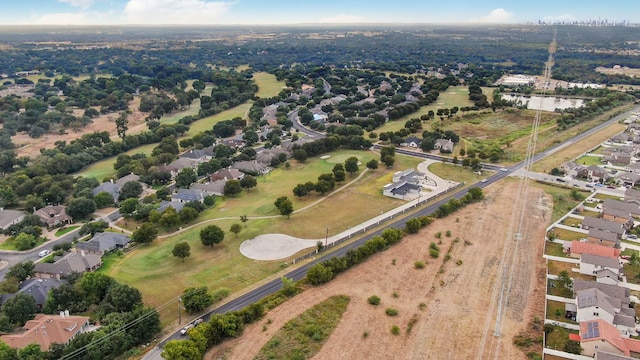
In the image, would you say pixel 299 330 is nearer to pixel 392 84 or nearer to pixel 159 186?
pixel 159 186

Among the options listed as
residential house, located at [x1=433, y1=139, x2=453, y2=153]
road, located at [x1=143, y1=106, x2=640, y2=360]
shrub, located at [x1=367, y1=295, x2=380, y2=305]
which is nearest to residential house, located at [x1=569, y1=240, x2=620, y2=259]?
road, located at [x1=143, y1=106, x2=640, y2=360]

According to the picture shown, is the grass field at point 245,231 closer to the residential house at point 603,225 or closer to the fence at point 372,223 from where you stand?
the fence at point 372,223

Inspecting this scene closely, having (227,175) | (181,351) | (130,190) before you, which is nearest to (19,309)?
(181,351)

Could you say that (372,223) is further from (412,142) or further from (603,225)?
(412,142)

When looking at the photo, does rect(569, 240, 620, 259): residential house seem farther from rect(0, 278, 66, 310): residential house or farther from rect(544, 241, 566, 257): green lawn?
rect(0, 278, 66, 310): residential house

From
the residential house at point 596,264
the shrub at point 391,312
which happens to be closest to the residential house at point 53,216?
the shrub at point 391,312

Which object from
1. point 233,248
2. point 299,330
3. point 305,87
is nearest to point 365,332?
point 299,330
